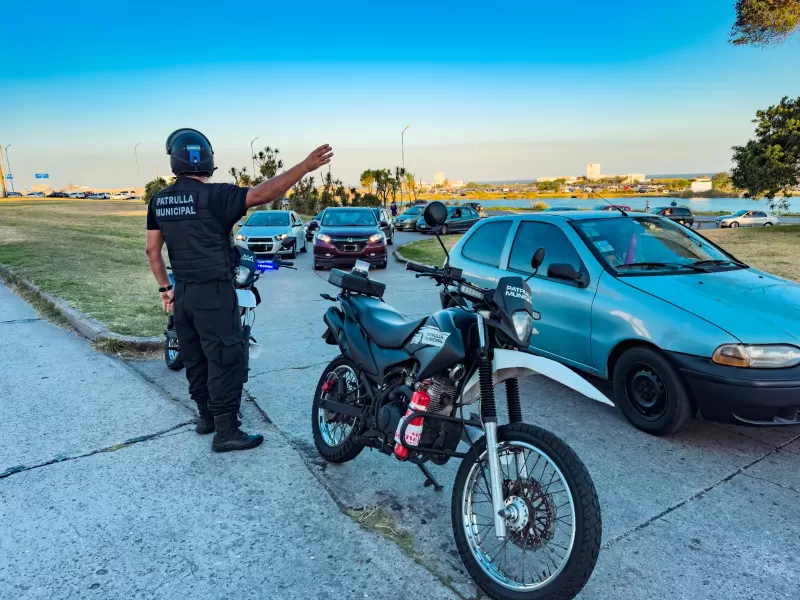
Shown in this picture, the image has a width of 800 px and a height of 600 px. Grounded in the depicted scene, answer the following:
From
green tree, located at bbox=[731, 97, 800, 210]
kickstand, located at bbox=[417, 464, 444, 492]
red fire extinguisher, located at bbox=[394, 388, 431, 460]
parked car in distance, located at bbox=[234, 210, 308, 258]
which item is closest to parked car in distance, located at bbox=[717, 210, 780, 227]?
green tree, located at bbox=[731, 97, 800, 210]

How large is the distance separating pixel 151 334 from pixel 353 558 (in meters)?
4.87

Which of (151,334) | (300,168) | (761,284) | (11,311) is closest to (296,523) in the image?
(300,168)

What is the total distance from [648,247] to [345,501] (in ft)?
11.5

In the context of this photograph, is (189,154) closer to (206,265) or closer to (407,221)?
(206,265)

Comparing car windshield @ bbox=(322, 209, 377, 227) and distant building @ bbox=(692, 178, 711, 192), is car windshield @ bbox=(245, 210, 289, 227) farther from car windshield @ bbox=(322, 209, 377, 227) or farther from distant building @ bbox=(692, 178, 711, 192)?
distant building @ bbox=(692, 178, 711, 192)

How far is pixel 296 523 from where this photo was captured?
10.1ft

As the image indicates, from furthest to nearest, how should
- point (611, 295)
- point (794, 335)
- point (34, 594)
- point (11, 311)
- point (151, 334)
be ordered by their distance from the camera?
1. point (11, 311)
2. point (151, 334)
3. point (611, 295)
4. point (794, 335)
5. point (34, 594)

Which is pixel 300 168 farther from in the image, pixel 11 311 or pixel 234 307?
pixel 11 311

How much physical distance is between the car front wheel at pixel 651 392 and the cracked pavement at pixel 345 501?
0.47ft

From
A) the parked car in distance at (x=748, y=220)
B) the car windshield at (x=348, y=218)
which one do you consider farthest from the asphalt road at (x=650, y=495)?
the parked car in distance at (x=748, y=220)

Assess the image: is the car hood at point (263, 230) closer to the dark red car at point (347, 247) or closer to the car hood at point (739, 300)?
the dark red car at point (347, 247)

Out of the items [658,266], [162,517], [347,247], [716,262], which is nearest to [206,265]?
[162,517]

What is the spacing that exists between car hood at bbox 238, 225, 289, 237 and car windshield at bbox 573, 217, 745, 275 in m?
12.2

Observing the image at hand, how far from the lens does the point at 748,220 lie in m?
41.4
